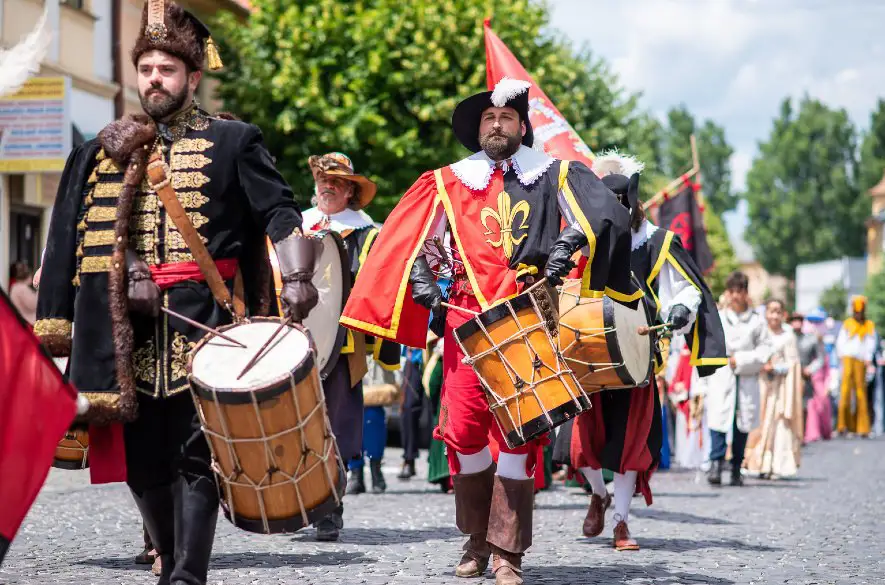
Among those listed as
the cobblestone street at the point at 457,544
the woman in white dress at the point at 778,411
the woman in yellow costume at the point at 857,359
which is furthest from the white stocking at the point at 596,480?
the woman in yellow costume at the point at 857,359

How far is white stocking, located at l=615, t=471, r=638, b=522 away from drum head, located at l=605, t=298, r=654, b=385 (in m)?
0.76

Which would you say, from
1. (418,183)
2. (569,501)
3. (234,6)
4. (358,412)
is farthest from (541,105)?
(234,6)

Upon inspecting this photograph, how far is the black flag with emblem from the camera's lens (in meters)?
18.3

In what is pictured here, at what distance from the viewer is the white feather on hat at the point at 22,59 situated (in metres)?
4.48

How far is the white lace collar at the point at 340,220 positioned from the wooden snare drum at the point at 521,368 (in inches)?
122

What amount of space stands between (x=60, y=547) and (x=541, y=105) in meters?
5.76

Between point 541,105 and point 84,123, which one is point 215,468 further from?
point 84,123

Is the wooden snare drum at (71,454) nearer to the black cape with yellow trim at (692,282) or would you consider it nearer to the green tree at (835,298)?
the black cape with yellow trim at (692,282)

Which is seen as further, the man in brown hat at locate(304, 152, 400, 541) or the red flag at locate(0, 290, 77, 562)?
the man in brown hat at locate(304, 152, 400, 541)

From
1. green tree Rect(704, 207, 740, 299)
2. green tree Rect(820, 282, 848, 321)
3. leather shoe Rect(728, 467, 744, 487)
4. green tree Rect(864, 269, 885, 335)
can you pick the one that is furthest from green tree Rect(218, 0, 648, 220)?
green tree Rect(820, 282, 848, 321)

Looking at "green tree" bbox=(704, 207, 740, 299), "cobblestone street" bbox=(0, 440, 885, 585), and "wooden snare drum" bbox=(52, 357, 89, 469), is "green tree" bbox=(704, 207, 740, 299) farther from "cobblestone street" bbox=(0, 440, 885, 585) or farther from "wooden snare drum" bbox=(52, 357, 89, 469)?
"wooden snare drum" bbox=(52, 357, 89, 469)

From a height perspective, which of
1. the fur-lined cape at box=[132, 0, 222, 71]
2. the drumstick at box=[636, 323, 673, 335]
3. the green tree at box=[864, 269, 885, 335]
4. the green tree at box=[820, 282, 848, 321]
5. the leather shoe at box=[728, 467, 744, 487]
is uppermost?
the green tree at box=[820, 282, 848, 321]

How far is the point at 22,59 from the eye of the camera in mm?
4574

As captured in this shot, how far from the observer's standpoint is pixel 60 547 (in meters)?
8.19
